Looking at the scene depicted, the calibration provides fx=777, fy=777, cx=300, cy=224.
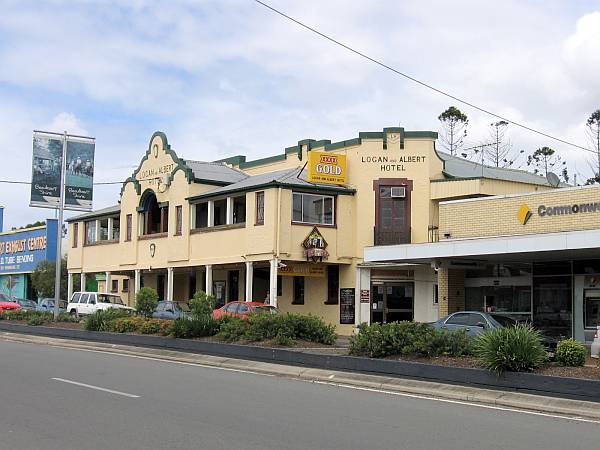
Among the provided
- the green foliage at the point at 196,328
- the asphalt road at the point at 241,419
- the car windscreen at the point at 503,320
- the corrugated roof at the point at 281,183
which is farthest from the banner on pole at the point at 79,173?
the car windscreen at the point at 503,320

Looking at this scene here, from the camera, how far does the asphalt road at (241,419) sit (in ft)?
30.8

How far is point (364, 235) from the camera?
36500 mm

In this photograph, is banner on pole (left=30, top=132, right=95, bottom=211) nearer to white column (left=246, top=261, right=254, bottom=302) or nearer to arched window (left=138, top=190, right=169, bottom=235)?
white column (left=246, top=261, right=254, bottom=302)

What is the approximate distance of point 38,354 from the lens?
2192 cm

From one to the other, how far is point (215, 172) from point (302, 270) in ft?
31.2

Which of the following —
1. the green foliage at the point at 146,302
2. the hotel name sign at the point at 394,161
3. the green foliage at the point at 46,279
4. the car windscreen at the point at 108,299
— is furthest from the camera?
the green foliage at the point at 46,279

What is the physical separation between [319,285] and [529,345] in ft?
77.3

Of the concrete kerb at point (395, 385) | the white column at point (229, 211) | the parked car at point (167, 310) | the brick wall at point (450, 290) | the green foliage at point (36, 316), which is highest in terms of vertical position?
the white column at point (229, 211)

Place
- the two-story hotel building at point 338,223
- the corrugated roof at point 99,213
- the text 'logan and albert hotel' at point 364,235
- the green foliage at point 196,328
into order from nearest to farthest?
the green foliage at point 196,328 < the text 'logan and albert hotel' at point 364,235 < the two-story hotel building at point 338,223 < the corrugated roof at point 99,213

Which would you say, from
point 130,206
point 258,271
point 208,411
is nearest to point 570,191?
point 208,411

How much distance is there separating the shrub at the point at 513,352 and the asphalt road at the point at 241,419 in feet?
5.69

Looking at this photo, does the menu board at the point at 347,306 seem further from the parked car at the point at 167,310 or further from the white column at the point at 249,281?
the parked car at the point at 167,310

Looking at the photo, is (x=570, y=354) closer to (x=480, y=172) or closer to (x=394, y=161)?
(x=394, y=161)

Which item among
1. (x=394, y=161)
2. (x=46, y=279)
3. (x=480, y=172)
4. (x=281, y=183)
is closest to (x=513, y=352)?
(x=281, y=183)
